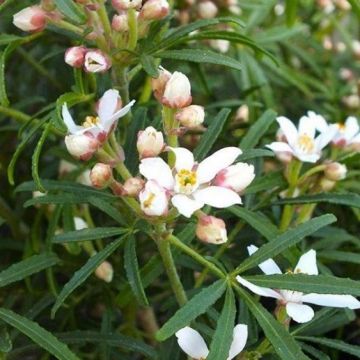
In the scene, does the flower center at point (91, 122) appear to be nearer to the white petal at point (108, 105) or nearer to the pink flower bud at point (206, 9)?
the white petal at point (108, 105)

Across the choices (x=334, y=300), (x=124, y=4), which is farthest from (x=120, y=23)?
(x=334, y=300)

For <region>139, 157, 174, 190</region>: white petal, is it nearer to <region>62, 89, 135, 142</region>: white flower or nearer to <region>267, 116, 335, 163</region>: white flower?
<region>62, 89, 135, 142</region>: white flower

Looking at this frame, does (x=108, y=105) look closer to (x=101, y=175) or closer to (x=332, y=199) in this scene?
(x=101, y=175)

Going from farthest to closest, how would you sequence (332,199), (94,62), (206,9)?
(206,9)
(332,199)
(94,62)

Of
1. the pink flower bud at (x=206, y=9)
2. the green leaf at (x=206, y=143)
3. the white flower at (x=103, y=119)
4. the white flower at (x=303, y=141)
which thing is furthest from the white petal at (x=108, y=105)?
the pink flower bud at (x=206, y=9)

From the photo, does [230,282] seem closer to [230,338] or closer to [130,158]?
[230,338]

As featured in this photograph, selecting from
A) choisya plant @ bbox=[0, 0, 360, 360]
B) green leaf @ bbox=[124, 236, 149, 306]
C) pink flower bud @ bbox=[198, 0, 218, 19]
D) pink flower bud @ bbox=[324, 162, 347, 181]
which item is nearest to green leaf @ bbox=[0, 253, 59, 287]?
choisya plant @ bbox=[0, 0, 360, 360]
